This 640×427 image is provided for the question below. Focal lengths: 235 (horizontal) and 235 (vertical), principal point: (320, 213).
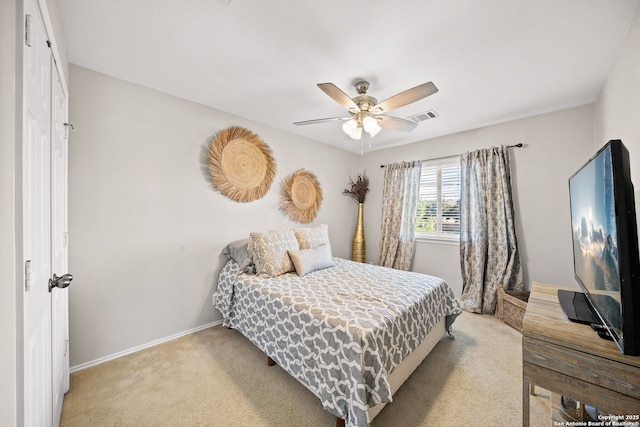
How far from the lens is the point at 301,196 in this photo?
353 cm

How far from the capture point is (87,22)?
1.50 meters

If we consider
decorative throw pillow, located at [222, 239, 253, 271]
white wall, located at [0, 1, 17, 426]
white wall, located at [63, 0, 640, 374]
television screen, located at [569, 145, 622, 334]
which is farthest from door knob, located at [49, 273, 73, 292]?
television screen, located at [569, 145, 622, 334]

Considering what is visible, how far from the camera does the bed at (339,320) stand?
4.36 ft

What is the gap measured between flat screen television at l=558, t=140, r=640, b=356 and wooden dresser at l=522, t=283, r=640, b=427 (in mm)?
74

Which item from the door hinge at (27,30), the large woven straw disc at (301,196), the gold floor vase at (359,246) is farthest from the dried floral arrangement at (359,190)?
the door hinge at (27,30)

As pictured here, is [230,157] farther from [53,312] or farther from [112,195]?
[53,312]

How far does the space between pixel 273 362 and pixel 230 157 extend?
215 cm

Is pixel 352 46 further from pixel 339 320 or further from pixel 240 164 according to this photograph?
pixel 339 320

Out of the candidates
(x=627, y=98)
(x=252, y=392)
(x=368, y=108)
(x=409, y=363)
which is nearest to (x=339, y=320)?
(x=409, y=363)

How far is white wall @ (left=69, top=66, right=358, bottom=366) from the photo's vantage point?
75.7 inches

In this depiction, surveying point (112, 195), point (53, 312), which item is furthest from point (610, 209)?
point (112, 195)

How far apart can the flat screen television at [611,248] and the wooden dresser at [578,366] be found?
0.24 feet

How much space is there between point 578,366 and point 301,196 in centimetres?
302

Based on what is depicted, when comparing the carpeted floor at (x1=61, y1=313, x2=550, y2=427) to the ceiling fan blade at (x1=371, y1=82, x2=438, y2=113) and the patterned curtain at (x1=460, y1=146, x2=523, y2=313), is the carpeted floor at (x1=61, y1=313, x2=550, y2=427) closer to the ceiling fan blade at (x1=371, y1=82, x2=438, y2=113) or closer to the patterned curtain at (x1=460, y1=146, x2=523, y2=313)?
the patterned curtain at (x1=460, y1=146, x2=523, y2=313)
